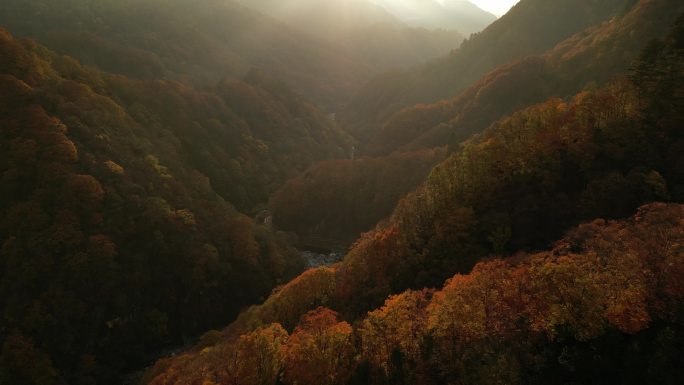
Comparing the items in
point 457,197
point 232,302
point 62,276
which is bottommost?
point 232,302

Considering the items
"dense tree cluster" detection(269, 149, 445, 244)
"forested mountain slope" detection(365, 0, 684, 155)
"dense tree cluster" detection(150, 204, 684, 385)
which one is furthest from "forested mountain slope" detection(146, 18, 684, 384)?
"dense tree cluster" detection(269, 149, 445, 244)

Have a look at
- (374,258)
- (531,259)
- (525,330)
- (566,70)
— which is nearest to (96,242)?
(374,258)

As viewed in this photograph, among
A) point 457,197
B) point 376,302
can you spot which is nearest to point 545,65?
point 457,197

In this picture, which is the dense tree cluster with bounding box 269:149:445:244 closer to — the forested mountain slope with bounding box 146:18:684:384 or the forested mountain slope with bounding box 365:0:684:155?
the forested mountain slope with bounding box 365:0:684:155

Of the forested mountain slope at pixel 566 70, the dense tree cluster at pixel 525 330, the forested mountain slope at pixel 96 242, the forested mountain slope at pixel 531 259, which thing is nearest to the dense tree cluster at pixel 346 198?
the forested mountain slope at pixel 566 70

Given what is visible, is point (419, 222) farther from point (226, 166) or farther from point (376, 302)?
point (226, 166)

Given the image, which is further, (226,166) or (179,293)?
(226,166)

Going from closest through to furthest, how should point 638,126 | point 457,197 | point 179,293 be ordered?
point 638,126
point 457,197
point 179,293
